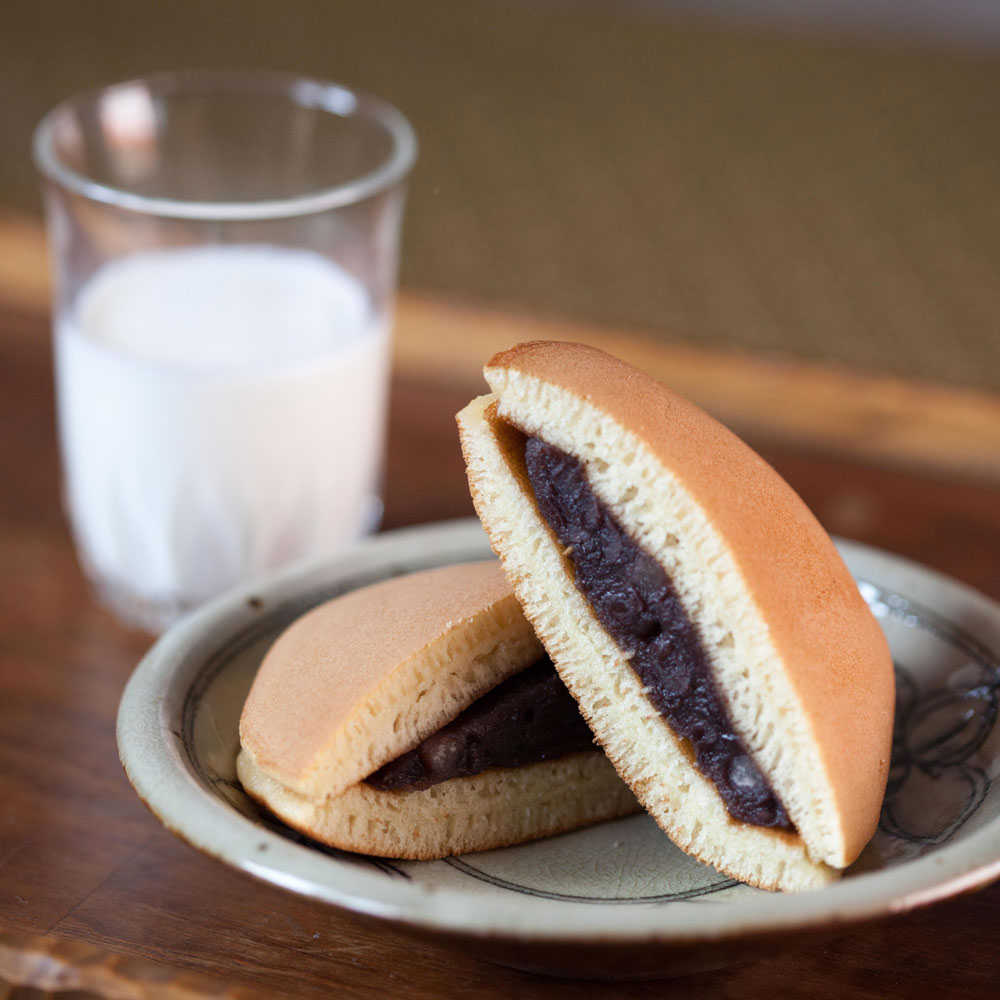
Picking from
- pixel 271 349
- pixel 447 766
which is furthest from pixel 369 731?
pixel 271 349

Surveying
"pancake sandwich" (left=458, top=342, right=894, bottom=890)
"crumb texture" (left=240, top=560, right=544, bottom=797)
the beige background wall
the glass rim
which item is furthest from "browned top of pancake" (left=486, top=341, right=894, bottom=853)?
the beige background wall

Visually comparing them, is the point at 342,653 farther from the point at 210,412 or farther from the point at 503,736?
the point at 210,412

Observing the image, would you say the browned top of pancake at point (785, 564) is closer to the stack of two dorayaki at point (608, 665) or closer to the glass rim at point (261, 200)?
the stack of two dorayaki at point (608, 665)

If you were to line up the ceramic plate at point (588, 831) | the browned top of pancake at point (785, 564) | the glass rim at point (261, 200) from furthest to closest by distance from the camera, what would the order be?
the glass rim at point (261, 200), the browned top of pancake at point (785, 564), the ceramic plate at point (588, 831)

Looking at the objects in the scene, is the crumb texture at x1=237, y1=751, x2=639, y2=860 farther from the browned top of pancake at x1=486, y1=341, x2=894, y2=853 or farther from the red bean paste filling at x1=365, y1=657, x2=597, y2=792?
the browned top of pancake at x1=486, y1=341, x2=894, y2=853

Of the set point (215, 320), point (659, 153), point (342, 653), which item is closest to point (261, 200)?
point (215, 320)

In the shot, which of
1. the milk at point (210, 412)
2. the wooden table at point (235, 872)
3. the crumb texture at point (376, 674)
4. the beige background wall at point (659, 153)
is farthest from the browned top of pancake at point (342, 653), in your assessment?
the beige background wall at point (659, 153)

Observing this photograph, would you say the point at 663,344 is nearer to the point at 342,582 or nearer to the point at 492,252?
the point at 492,252
